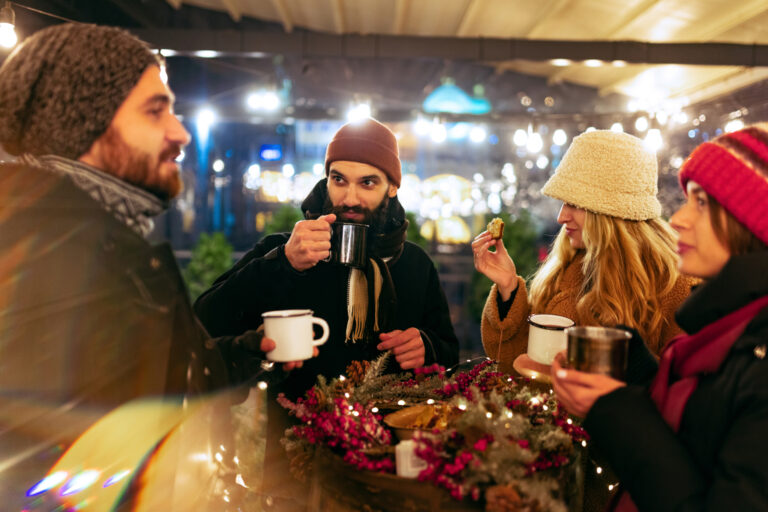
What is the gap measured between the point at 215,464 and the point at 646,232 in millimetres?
1456

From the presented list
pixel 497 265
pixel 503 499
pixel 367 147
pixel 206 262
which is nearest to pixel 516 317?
pixel 497 265

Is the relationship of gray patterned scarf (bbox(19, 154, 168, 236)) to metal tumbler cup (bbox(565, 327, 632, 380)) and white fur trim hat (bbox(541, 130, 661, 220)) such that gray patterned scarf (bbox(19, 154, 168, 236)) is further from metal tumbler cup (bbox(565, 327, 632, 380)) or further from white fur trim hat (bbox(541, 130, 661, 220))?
white fur trim hat (bbox(541, 130, 661, 220))

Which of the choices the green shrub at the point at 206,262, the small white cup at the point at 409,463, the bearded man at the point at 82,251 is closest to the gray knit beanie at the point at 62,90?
the bearded man at the point at 82,251

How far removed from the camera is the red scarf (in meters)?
1.00

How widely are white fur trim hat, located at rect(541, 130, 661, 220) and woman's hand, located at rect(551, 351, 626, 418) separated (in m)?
0.83

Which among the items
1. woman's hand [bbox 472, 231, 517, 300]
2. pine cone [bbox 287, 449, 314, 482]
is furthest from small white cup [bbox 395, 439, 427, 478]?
woman's hand [bbox 472, 231, 517, 300]

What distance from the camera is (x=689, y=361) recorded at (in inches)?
42.8

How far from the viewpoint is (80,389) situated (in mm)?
1071

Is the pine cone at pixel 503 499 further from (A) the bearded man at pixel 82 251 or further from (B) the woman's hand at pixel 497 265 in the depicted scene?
(B) the woman's hand at pixel 497 265

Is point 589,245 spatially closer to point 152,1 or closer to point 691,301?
point 691,301

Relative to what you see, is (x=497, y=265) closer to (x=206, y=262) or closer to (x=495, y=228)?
(x=495, y=228)

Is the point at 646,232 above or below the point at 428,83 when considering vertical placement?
below

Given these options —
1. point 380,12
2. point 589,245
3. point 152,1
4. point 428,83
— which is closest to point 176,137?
point 589,245

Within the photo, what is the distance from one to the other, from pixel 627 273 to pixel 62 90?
1.58 m
